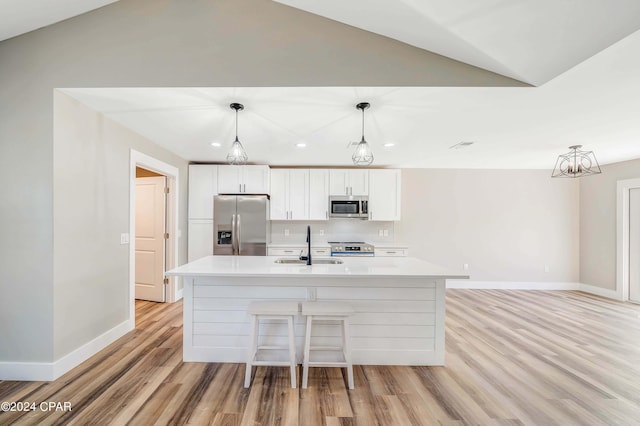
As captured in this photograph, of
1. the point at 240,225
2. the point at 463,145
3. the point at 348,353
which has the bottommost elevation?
the point at 348,353

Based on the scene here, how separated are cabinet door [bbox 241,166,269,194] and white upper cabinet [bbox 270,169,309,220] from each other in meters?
0.24

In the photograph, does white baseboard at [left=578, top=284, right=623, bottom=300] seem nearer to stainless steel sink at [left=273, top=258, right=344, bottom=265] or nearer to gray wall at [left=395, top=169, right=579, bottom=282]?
gray wall at [left=395, top=169, right=579, bottom=282]

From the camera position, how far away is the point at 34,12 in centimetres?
197

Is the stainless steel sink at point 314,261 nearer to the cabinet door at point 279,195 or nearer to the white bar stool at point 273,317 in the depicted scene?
the white bar stool at point 273,317

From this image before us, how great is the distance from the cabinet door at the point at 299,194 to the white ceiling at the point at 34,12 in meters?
3.09

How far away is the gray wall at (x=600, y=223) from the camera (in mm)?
4488

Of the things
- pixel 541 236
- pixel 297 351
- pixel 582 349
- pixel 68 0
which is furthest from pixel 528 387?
pixel 68 0

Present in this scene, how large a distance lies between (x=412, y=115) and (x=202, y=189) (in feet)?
11.2

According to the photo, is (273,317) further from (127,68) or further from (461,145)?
(461,145)

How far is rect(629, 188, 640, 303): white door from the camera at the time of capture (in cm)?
423

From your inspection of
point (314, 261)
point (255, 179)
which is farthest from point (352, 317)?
point (255, 179)

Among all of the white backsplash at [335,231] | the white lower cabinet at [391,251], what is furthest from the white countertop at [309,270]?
the white backsplash at [335,231]

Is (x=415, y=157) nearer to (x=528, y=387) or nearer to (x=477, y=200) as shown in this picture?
(x=477, y=200)

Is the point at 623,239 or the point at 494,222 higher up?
the point at 494,222
